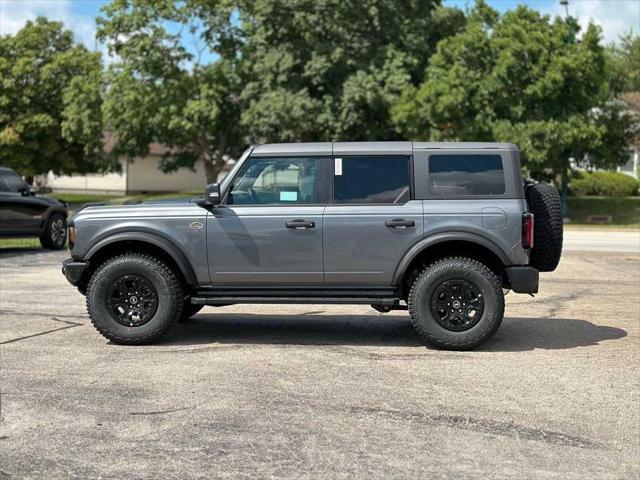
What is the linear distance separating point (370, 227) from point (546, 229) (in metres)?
1.73

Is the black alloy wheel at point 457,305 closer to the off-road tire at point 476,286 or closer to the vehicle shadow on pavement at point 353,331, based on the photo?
the off-road tire at point 476,286

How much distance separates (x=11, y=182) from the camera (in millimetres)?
17312

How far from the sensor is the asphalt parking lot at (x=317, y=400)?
456cm

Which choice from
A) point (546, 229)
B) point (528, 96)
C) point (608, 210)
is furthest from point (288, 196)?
point (608, 210)

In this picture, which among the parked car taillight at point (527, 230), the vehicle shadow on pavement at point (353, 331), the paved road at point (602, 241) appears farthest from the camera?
the paved road at point (602, 241)

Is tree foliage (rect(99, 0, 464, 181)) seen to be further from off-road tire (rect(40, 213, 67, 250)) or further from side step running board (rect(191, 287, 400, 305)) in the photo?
side step running board (rect(191, 287, 400, 305))

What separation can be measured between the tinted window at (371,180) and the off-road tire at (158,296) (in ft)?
5.91

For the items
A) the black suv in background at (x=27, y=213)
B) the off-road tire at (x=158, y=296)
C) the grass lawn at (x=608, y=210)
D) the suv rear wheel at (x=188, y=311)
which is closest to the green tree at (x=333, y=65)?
the grass lawn at (x=608, y=210)

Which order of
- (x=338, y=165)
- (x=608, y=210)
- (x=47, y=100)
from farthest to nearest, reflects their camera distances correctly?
1. (x=47, y=100)
2. (x=608, y=210)
3. (x=338, y=165)

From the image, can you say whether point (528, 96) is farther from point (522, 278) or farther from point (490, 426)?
point (490, 426)

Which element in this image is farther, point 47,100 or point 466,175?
point 47,100

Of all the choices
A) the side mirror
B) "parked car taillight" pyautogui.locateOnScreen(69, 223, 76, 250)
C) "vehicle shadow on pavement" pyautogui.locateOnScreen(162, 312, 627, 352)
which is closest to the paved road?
"vehicle shadow on pavement" pyautogui.locateOnScreen(162, 312, 627, 352)

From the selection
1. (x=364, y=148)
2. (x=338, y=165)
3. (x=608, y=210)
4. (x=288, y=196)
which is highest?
(x=364, y=148)

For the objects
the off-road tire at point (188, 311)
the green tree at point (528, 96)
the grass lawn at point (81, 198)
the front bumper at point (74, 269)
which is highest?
the green tree at point (528, 96)
